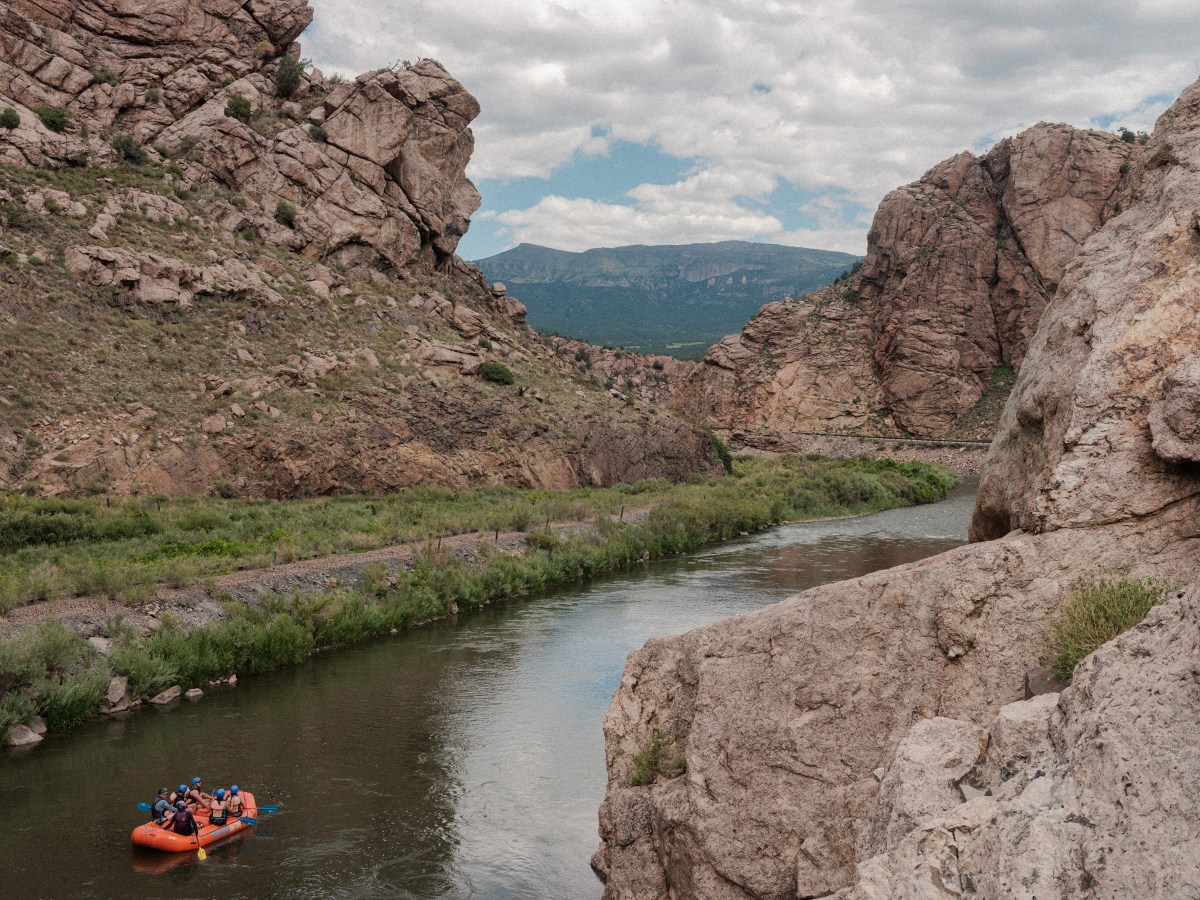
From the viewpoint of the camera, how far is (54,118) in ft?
173

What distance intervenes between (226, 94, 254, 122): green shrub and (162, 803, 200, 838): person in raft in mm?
55032

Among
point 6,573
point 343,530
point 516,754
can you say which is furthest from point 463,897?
point 343,530

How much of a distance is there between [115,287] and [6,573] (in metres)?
24.9

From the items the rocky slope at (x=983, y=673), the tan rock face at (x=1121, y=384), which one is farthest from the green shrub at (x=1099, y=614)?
the tan rock face at (x=1121, y=384)

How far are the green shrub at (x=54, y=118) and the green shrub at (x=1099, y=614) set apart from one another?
5969cm

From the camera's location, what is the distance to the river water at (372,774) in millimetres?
14133

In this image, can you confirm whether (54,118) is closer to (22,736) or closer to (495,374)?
(495,374)

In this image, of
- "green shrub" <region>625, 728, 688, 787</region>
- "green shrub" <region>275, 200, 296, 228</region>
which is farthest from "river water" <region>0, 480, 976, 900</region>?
"green shrub" <region>275, 200, 296, 228</region>

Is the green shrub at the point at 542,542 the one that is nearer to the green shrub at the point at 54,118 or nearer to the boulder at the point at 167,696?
the boulder at the point at 167,696

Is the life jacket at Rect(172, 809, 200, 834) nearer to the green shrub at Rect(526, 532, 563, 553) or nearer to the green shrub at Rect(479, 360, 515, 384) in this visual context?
the green shrub at Rect(526, 532, 563, 553)

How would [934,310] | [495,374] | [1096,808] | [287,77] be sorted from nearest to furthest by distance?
[1096,808] < [495,374] < [287,77] < [934,310]

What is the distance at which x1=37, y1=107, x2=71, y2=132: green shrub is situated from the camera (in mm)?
52719

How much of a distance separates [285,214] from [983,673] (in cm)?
5893

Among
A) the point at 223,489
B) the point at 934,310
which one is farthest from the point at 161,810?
the point at 934,310
